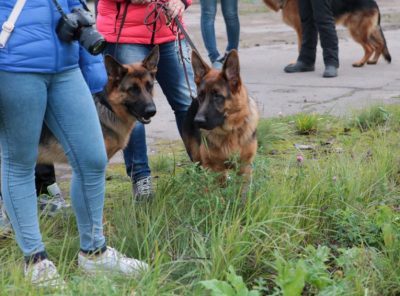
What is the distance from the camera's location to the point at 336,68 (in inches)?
369

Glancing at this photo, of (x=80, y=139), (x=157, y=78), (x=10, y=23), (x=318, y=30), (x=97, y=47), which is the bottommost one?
(x=318, y=30)

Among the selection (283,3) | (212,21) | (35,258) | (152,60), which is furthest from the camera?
(283,3)

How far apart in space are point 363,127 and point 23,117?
386 cm

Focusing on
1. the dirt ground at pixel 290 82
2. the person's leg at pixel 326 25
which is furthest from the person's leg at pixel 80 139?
the person's leg at pixel 326 25

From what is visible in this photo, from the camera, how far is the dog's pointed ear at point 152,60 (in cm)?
470

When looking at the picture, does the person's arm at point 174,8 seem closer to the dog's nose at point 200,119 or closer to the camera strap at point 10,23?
the dog's nose at point 200,119

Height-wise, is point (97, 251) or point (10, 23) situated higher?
point (10, 23)

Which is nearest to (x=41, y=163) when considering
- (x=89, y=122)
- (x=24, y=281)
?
(x=89, y=122)

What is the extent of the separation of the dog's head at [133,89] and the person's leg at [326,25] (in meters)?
4.70

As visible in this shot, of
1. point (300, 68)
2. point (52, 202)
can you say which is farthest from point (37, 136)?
point (300, 68)

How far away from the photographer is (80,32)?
10.4 ft

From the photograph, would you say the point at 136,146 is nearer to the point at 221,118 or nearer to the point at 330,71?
the point at 221,118

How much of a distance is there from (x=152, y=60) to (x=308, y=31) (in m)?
5.27

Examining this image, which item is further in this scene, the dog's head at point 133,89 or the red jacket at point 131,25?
the dog's head at point 133,89
